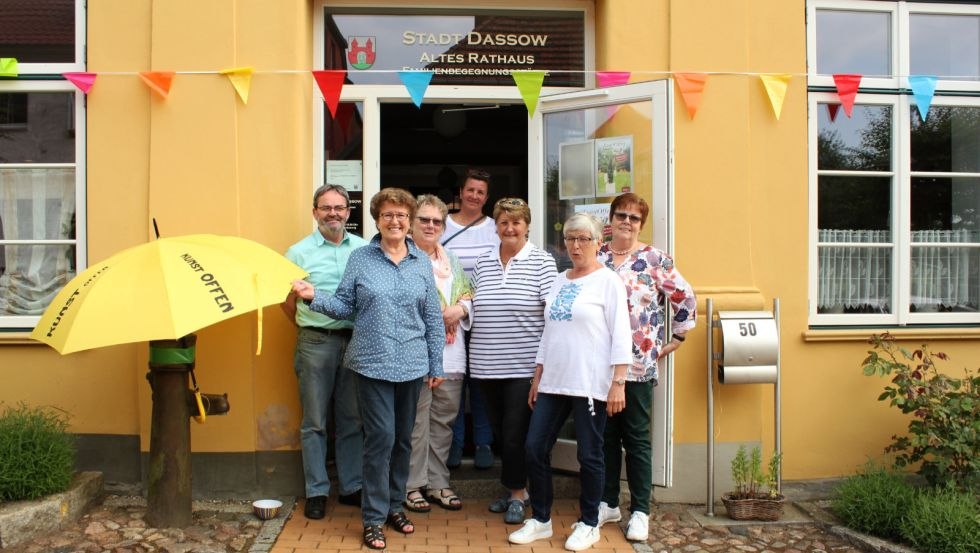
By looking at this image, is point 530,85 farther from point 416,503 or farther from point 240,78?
point 416,503

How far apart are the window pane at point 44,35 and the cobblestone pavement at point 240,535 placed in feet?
A: 9.44

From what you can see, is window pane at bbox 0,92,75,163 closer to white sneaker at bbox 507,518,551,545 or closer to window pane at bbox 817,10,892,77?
white sneaker at bbox 507,518,551,545

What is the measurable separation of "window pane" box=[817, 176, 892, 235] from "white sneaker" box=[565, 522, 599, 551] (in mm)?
2708

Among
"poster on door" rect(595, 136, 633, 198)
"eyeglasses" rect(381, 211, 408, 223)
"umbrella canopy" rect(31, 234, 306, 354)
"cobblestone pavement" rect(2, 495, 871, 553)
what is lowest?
"cobblestone pavement" rect(2, 495, 871, 553)

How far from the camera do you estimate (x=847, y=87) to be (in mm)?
5516

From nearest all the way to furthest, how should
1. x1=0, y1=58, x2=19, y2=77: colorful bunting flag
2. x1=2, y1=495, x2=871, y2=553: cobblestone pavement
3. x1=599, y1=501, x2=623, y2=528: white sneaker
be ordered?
x1=2, y1=495, x2=871, y2=553: cobblestone pavement → x1=599, y1=501, x2=623, y2=528: white sneaker → x1=0, y1=58, x2=19, y2=77: colorful bunting flag

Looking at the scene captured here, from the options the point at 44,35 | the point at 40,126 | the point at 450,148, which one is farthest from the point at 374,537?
the point at 450,148

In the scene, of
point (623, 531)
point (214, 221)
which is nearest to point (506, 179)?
point (214, 221)

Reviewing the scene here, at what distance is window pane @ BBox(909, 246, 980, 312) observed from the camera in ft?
19.2

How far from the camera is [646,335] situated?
4648mm

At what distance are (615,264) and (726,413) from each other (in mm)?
1385

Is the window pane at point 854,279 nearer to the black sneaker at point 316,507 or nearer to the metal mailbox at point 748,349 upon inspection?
the metal mailbox at point 748,349

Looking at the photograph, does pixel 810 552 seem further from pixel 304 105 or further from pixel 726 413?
pixel 304 105

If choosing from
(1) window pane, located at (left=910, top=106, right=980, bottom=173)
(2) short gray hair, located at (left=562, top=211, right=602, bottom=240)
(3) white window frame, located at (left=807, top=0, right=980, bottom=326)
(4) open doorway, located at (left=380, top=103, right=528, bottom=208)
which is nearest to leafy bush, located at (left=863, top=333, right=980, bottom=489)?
(3) white window frame, located at (left=807, top=0, right=980, bottom=326)
